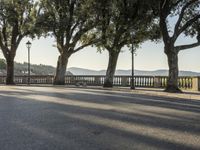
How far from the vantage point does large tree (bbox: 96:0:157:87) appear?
27.3 meters

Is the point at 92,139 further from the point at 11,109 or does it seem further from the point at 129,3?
the point at 129,3

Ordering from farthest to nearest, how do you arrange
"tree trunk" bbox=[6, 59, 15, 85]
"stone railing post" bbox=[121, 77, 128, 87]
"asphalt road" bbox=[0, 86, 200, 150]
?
"tree trunk" bbox=[6, 59, 15, 85] < "stone railing post" bbox=[121, 77, 128, 87] < "asphalt road" bbox=[0, 86, 200, 150]

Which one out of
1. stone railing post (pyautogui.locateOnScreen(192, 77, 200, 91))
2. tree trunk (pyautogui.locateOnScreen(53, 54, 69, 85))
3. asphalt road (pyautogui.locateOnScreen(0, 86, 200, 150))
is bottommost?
asphalt road (pyautogui.locateOnScreen(0, 86, 200, 150))

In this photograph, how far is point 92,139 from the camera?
7.26 m

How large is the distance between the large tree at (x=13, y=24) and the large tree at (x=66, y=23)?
1710 millimetres

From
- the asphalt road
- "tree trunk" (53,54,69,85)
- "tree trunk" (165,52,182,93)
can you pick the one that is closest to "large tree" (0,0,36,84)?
"tree trunk" (53,54,69,85)

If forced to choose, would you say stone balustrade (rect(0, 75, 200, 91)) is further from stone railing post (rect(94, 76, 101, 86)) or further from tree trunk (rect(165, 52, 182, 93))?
tree trunk (rect(165, 52, 182, 93))

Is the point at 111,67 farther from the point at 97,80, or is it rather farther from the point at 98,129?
the point at 98,129

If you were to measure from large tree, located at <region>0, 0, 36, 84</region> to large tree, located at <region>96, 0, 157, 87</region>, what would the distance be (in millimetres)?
7486

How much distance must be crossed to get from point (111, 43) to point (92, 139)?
77.1 ft

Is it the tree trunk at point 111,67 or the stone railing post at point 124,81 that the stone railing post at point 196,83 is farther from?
the stone railing post at point 124,81

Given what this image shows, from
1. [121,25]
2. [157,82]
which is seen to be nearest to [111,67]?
[121,25]

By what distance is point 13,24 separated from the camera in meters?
36.3

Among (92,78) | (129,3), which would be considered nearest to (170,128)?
(129,3)
